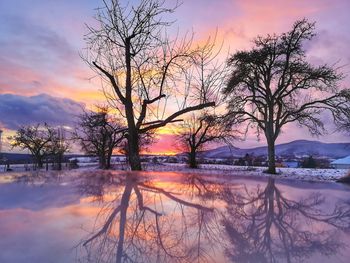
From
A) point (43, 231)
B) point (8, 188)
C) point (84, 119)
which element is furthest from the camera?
point (84, 119)

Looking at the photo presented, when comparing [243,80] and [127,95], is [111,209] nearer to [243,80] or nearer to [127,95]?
[127,95]

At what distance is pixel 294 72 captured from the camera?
2791 cm

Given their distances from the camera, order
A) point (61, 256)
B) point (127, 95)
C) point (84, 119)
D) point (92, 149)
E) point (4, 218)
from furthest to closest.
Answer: point (92, 149) < point (84, 119) < point (127, 95) < point (4, 218) < point (61, 256)

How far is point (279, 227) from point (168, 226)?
71cm

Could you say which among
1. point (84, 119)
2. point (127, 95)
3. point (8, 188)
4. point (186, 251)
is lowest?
point (186, 251)

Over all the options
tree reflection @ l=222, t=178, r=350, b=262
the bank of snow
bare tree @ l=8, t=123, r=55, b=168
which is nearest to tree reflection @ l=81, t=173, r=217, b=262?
tree reflection @ l=222, t=178, r=350, b=262

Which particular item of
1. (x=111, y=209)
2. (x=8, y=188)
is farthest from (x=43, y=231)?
(x=8, y=188)

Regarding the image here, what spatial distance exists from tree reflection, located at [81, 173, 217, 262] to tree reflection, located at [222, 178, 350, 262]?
0.17 metres

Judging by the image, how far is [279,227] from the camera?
2381 mm

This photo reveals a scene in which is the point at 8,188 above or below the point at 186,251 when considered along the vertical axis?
above

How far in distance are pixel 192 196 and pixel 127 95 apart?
558 cm

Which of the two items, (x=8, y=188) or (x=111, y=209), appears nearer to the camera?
(x=111, y=209)

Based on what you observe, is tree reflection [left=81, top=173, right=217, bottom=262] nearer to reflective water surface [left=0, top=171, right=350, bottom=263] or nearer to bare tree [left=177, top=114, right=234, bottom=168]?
reflective water surface [left=0, top=171, right=350, bottom=263]

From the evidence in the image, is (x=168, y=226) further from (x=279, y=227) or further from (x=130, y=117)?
(x=130, y=117)
